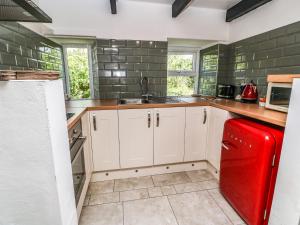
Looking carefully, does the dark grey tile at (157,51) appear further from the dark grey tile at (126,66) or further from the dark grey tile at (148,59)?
the dark grey tile at (126,66)

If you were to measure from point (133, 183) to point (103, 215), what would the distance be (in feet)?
1.65

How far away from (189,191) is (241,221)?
0.51 metres

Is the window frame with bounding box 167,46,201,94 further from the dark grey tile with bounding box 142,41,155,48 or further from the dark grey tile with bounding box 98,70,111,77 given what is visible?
the dark grey tile with bounding box 98,70,111,77

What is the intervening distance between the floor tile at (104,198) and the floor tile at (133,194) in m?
0.05


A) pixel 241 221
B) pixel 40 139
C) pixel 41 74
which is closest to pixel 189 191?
pixel 241 221

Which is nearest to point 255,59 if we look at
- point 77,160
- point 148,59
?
point 148,59

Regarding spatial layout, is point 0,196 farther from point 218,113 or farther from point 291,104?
point 218,113

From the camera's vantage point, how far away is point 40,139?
73cm

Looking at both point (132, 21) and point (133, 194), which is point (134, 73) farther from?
point (133, 194)

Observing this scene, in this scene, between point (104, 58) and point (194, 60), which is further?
point (194, 60)

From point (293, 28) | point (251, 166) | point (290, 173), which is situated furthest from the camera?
point (293, 28)

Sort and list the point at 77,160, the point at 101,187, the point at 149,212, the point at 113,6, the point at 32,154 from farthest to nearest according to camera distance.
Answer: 1. the point at 113,6
2. the point at 101,187
3. the point at 149,212
4. the point at 77,160
5. the point at 32,154

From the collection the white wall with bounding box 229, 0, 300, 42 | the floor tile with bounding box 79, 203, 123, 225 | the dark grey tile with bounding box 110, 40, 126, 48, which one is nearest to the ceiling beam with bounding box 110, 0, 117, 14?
the dark grey tile with bounding box 110, 40, 126, 48

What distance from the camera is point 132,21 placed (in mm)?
2166
